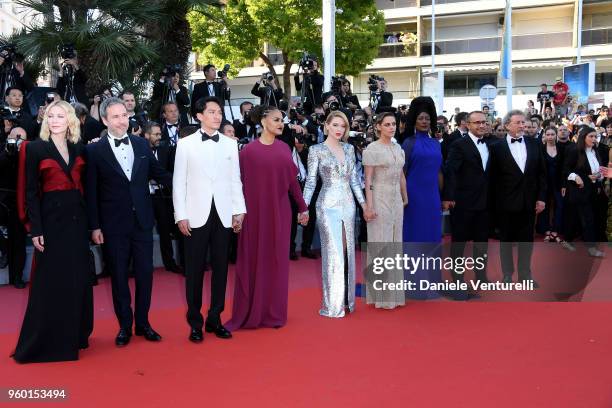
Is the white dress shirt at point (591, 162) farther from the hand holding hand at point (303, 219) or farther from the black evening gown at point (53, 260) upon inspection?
the black evening gown at point (53, 260)

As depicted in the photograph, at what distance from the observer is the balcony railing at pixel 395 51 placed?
36188mm

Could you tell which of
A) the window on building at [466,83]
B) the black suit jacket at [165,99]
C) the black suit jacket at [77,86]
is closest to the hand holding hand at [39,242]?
the black suit jacket at [77,86]

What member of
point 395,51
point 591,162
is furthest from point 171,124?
point 395,51

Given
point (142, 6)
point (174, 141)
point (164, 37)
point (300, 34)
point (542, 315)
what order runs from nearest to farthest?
point (542, 315), point (174, 141), point (142, 6), point (164, 37), point (300, 34)

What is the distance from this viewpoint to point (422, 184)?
6.76 metres

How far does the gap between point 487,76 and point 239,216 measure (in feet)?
105

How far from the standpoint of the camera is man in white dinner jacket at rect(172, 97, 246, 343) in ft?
17.6

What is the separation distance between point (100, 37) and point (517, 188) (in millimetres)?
6700

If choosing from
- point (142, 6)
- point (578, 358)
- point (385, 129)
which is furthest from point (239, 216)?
point (142, 6)

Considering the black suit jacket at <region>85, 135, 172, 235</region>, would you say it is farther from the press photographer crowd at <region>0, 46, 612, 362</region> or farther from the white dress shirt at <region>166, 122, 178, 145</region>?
the white dress shirt at <region>166, 122, 178, 145</region>

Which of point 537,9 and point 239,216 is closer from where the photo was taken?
point 239,216

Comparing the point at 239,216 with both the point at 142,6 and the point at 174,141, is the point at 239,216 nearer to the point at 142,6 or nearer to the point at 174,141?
the point at 174,141

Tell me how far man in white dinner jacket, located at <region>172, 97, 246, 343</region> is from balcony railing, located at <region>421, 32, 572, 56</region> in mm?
31760

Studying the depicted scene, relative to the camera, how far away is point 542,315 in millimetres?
6191
